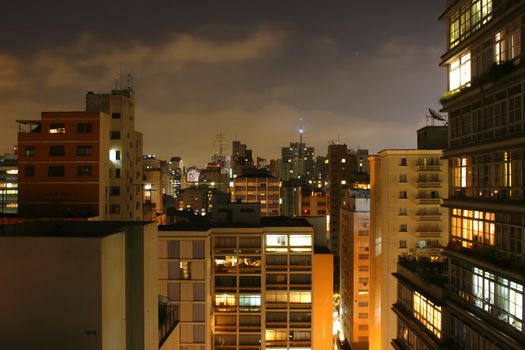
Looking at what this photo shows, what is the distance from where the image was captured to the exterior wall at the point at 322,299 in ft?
150

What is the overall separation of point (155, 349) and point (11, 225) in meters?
7.27

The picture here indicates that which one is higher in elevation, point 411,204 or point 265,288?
point 411,204

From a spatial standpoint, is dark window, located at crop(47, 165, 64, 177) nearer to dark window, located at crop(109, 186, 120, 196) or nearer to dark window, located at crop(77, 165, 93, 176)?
dark window, located at crop(77, 165, 93, 176)

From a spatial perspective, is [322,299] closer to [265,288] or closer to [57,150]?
[265,288]

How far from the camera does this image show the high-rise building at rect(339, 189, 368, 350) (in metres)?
64.1

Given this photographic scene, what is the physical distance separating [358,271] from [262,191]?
169 feet

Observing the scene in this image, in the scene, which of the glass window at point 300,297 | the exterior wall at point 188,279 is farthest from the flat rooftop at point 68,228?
the glass window at point 300,297

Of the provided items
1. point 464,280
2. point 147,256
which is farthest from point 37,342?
point 464,280

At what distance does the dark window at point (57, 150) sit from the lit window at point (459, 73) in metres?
35.1

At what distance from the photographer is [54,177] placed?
43500mm

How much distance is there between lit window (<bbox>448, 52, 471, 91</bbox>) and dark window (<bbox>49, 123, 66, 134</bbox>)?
3489 cm

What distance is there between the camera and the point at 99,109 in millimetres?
48469

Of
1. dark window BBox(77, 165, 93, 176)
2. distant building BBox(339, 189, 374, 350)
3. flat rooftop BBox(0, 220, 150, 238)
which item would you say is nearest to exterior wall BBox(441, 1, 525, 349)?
flat rooftop BBox(0, 220, 150, 238)

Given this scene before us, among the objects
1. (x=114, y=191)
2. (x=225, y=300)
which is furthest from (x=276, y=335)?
(x=114, y=191)
